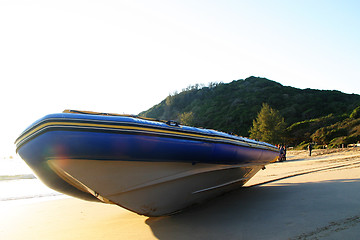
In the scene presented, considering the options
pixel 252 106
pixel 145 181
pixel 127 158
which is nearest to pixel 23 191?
pixel 145 181

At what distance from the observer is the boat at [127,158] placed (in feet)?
9.43

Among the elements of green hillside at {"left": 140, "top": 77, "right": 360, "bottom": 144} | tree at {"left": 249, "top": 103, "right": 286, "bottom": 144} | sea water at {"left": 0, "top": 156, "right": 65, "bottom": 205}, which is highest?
green hillside at {"left": 140, "top": 77, "right": 360, "bottom": 144}

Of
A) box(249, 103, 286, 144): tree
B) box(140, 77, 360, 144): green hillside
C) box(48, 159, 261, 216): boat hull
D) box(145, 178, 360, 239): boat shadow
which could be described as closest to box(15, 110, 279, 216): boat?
box(48, 159, 261, 216): boat hull

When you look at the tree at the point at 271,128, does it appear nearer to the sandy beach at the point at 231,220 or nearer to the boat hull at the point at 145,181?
the sandy beach at the point at 231,220

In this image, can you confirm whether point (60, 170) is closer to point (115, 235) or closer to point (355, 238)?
point (115, 235)

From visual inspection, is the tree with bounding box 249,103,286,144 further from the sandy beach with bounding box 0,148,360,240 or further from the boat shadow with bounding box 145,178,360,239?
the boat shadow with bounding box 145,178,360,239

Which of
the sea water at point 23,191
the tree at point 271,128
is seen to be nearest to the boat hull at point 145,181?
the sea water at point 23,191

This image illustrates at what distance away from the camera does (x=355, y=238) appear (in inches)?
99.3

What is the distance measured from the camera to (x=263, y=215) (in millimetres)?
3699

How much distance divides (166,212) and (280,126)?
26.9 m

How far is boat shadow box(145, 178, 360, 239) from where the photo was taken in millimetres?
3108

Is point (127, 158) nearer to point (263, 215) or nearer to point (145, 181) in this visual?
point (145, 181)

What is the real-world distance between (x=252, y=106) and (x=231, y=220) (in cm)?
5647

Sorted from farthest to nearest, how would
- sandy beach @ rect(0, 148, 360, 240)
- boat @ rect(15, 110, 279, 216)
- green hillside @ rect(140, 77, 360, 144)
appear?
green hillside @ rect(140, 77, 360, 144) → sandy beach @ rect(0, 148, 360, 240) → boat @ rect(15, 110, 279, 216)
